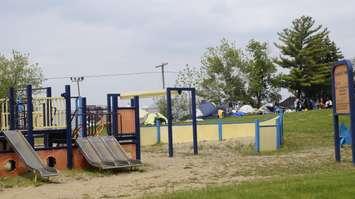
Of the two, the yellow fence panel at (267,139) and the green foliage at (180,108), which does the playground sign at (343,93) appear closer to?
the yellow fence panel at (267,139)

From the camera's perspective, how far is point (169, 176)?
14.7m

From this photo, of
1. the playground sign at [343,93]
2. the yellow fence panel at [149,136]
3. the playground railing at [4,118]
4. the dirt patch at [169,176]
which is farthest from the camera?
the yellow fence panel at [149,136]

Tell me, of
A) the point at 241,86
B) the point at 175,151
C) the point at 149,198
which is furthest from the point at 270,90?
the point at 149,198

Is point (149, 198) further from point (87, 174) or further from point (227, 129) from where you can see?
point (227, 129)

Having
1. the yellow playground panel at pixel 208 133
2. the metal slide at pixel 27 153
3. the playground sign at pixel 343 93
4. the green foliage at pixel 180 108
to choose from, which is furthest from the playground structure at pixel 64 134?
the green foliage at pixel 180 108

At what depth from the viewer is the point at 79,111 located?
18.1m

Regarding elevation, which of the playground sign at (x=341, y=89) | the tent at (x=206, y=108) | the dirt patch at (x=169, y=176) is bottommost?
the dirt patch at (x=169, y=176)

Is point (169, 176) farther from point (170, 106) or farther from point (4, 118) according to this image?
point (170, 106)

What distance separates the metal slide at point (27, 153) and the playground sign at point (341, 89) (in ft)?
24.7

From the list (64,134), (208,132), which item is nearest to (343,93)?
(64,134)

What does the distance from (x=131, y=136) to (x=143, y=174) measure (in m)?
3.46

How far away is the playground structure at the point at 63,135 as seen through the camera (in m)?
15.6

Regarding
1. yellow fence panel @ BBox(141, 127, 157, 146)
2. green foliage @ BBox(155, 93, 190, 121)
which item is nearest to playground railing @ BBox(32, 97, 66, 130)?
yellow fence panel @ BBox(141, 127, 157, 146)

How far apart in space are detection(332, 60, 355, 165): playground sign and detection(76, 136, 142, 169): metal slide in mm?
5478
